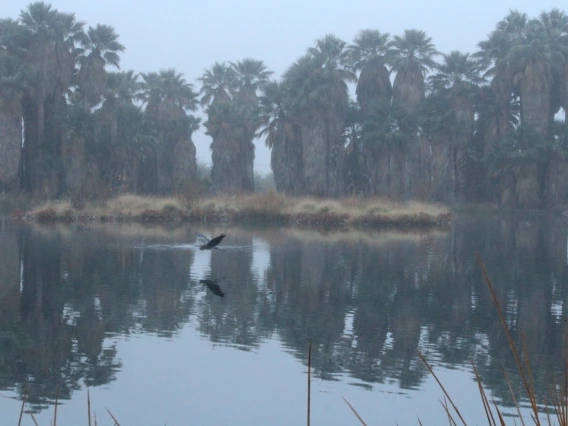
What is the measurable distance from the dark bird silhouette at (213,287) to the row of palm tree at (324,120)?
26728mm

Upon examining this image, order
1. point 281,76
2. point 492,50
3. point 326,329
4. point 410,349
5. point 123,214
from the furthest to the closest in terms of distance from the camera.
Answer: point 492,50
point 281,76
point 123,214
point 326,329
point 410,349

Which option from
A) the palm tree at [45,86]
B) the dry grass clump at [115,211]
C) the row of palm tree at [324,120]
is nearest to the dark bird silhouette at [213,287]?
the dry grass clump at [115,211]

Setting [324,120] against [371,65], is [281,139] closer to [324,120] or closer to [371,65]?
[324,120]

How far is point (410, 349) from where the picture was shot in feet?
32.3

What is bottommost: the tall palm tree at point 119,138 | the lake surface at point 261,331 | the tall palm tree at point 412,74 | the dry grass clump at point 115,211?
the lake surface at point 261,331

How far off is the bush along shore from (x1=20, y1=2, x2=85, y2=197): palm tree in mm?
7863

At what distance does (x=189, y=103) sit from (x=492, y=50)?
2096cm

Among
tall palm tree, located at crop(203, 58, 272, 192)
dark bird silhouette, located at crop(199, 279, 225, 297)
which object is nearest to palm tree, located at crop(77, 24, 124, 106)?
tall palm tree, located at crop(203, 58, 272, 192)

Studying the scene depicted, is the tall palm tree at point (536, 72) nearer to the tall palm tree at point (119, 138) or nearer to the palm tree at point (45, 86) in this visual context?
the tall palm tree at point (119, 138)

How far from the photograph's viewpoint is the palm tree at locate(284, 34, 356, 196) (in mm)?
46781

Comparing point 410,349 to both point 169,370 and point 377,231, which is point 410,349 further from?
point 377,231

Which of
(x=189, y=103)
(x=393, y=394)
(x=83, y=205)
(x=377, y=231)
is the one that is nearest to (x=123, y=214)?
(x=83, y=205)

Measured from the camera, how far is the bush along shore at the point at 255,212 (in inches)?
Result: 1379

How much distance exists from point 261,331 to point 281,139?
39098mm
